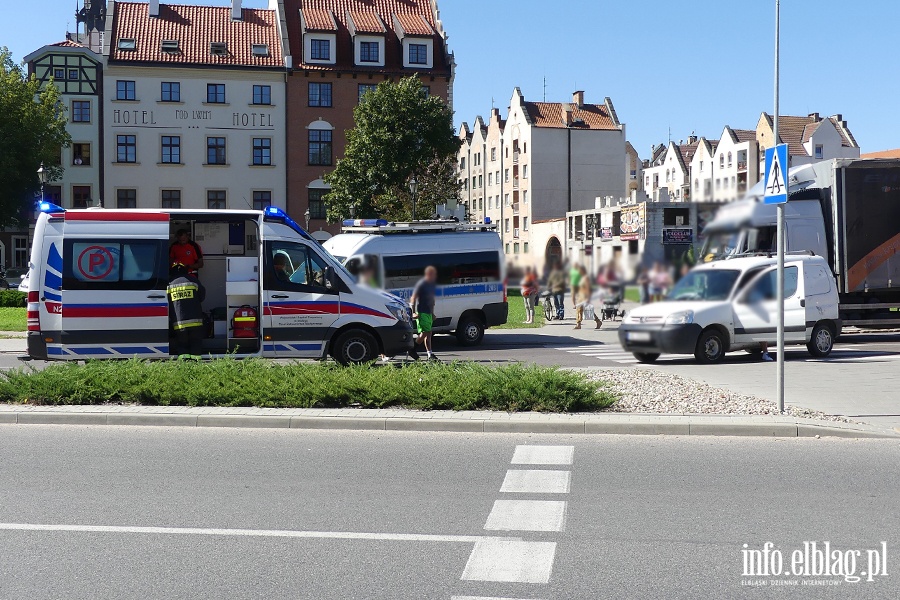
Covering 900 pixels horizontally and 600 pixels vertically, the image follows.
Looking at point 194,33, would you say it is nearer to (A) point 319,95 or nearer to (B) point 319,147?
(A) point 319,95

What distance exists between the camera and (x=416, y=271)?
4043mm

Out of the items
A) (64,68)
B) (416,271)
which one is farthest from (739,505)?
(64,68)

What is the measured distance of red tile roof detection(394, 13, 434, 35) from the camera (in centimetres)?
6034

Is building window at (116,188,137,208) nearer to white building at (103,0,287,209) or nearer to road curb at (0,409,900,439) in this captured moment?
white building at (103,0,287,209)

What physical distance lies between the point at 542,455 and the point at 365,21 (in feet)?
180

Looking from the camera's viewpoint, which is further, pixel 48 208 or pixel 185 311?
pixel 48 208

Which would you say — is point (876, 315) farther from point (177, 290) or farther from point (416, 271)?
point (416, 271)

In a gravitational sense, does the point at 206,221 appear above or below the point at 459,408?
above

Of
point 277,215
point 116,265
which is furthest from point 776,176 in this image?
point 116,265

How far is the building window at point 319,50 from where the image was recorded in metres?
59.0

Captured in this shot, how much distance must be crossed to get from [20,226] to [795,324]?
61535 mm

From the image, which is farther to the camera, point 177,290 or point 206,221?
point 206,221

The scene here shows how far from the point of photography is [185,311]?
44.6 feet

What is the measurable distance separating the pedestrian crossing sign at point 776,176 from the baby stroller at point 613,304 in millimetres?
490
